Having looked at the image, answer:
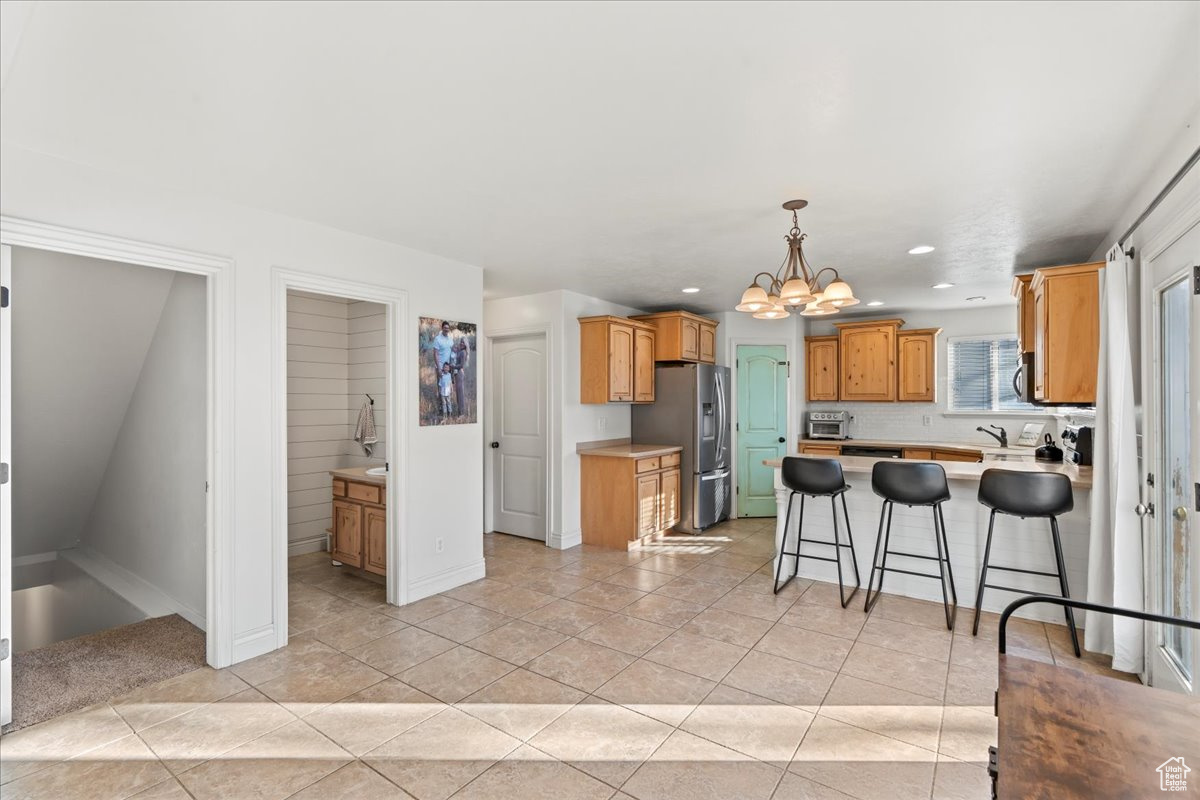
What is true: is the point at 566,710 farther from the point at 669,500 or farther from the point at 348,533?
the point at 669,500

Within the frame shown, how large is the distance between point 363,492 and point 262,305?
173cm

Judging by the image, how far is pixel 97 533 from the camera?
15.3ft

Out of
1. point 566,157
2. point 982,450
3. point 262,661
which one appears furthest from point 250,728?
point 982,450

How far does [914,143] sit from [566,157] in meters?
1.42

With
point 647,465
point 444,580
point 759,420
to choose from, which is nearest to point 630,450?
point 647,465

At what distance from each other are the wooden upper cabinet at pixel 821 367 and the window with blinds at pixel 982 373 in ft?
4.10

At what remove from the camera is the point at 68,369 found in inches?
141

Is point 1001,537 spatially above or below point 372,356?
below

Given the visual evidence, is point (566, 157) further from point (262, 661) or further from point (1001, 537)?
point (1001, 537)

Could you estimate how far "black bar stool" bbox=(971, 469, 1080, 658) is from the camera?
124 inches

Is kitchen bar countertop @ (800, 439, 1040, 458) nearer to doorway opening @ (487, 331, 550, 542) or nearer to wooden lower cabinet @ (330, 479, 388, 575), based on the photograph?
doorway opening @ (487, 331, 550, 542)

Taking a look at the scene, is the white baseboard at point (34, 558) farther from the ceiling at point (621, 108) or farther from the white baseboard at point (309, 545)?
the ceiling at point (621, 108)

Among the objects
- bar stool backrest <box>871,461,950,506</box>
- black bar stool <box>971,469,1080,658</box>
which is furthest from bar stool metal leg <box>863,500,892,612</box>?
black bar stool <box>971,469,1080,658</box>

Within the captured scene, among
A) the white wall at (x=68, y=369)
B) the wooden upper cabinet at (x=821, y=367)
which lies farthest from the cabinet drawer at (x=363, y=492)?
the wooden upper cabinet at (x=821, y=367)
